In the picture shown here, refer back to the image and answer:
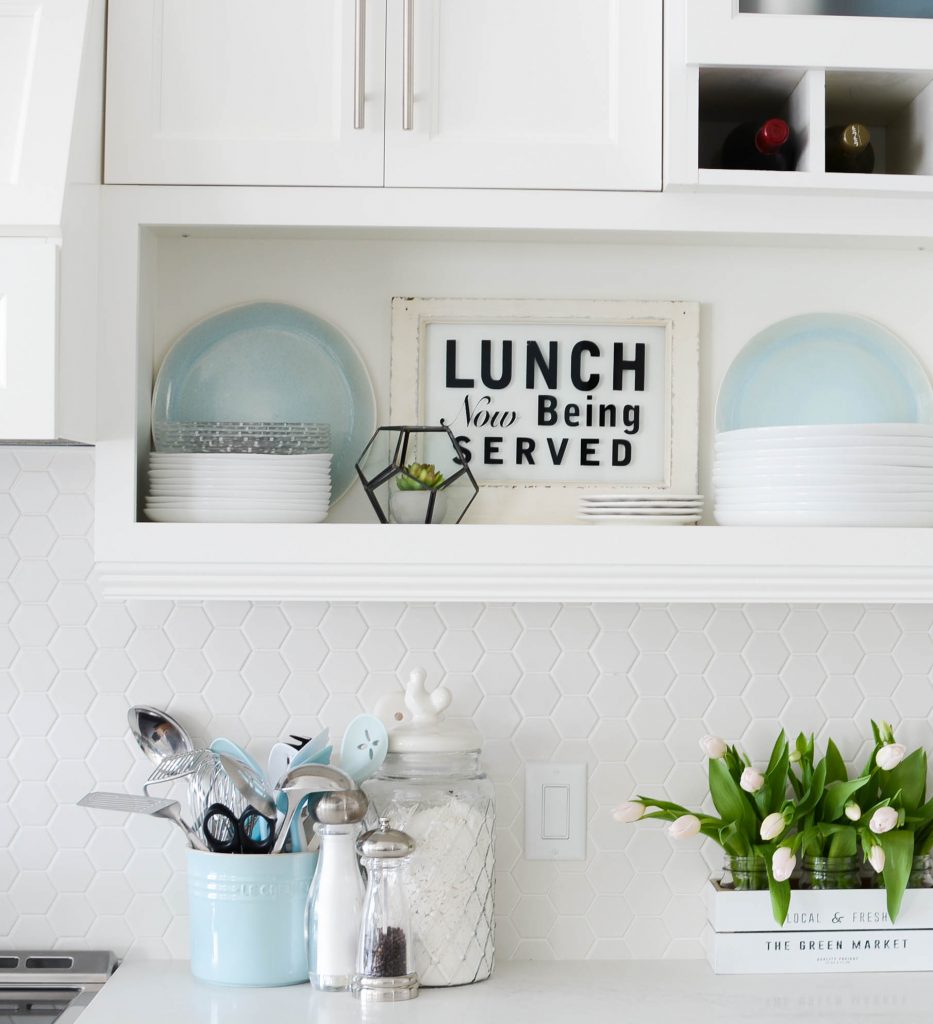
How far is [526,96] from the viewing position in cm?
140

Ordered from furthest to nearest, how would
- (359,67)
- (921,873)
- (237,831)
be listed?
(921,873) < (237,831) < (359,67)

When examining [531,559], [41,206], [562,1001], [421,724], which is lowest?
[562,1001]

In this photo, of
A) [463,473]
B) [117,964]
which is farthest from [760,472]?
[117,964]

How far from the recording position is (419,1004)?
1.41 meters

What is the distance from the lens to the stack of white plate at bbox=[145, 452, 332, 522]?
4.71 ft

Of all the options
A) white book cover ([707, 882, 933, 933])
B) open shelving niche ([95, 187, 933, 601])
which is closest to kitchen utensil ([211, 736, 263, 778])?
open shelving niche ([95, 187, 933, 601])

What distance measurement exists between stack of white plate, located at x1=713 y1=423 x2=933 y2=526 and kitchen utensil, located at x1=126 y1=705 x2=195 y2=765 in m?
0.83

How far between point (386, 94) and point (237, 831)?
36.6 inches

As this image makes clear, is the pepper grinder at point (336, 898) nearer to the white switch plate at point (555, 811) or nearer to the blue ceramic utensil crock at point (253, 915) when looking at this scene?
the blue ceramic utensil crock at point (253, 915)

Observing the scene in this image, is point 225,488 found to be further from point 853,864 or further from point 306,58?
point 853,864

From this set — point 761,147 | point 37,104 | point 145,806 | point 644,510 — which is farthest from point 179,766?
point 761,147

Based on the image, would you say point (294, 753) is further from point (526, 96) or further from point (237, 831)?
point (526, 96)

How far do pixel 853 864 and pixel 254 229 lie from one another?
1.15m

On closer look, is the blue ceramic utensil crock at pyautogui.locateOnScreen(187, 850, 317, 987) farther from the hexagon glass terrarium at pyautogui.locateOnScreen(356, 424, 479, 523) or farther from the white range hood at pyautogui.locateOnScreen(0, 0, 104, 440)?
the white range hood at pyautogui.locateOnScreen(0, 0, 104, 440)
